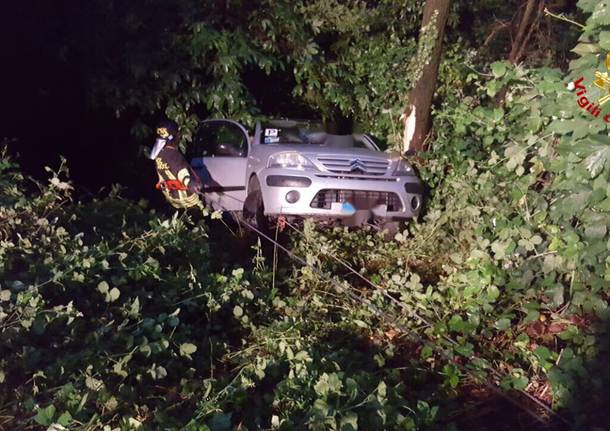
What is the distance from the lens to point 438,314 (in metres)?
5.64

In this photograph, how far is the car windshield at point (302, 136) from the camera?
8.84 metres

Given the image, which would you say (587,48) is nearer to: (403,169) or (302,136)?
(403,169)

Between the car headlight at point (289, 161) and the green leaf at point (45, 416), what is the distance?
466 centimetres

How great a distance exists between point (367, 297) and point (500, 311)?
1.21 meters

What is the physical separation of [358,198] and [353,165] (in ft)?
1.20

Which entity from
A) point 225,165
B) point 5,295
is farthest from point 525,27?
point 5,295

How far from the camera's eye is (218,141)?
9758 mm

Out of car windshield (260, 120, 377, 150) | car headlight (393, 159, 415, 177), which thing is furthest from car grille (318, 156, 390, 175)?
car windshield (260, 120, 377, 150)

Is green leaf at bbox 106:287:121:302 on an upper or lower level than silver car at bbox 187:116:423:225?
upper

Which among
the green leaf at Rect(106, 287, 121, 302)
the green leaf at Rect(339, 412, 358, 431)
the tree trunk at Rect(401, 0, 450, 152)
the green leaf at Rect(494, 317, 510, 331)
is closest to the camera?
the green leaf at Rect(339, 412, 358, 431)

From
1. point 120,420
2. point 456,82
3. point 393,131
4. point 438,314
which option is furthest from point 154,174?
point 120,420

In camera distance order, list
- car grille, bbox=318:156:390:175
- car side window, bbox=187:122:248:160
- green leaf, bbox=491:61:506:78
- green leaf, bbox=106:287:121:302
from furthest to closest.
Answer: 1. car side window, bbox=187:122:248:160
2. car grille, bbox=318:156:390:175
3. green leaf, bbox=491:61:506:78
4. green leaf, bbox=106:287:121:302

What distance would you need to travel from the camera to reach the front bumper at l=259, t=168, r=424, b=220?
7.69m

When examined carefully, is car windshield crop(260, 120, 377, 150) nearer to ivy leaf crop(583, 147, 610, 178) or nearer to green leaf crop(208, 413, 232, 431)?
ivy leaf crop(583, 147, 610, 178)
